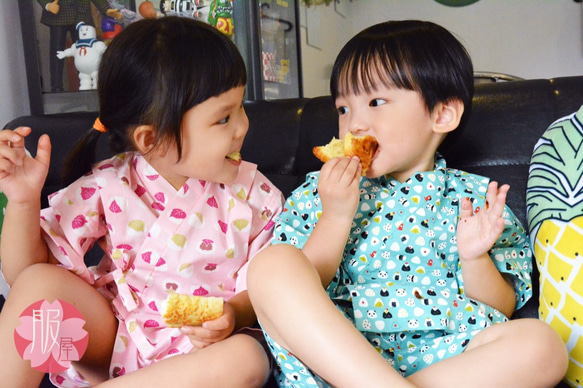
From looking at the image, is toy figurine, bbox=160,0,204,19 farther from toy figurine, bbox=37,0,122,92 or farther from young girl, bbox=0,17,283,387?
young girl, bbox=0,17,283,387

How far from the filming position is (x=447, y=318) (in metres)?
1.01

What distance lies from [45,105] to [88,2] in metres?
0.47

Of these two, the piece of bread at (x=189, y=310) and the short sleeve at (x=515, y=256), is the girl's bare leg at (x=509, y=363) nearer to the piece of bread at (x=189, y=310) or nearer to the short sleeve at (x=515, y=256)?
the short sleeve at (x=515, y=256)

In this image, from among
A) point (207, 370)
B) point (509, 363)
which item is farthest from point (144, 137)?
point (509, 363)

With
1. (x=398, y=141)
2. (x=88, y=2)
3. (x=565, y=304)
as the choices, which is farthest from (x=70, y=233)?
(x=88, y=2)

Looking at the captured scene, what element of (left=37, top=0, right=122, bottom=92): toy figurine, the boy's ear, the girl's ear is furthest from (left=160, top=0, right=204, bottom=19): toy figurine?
the boy's ear

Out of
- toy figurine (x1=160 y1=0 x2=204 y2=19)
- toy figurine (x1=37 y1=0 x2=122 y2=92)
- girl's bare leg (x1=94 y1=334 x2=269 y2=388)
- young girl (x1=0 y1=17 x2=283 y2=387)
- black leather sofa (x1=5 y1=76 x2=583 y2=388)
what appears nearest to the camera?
girl's bare leg (x1=94 y1=334 x2=269 y2=388)

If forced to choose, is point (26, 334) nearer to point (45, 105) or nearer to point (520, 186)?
point (520, 186)

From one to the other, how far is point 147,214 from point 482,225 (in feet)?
2.17

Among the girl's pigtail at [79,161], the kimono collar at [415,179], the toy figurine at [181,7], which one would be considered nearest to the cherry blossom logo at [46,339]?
the girl's pigtail at [79,161]

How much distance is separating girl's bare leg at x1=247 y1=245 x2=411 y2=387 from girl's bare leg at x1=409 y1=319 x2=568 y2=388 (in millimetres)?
84

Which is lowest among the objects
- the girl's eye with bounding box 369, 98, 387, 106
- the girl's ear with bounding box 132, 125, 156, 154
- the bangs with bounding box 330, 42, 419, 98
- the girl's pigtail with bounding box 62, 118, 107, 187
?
the girl's pigtail with bounding box 62, 118, 107, 187

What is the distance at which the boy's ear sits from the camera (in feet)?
3.94

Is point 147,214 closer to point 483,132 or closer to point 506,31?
point 483,132
